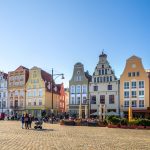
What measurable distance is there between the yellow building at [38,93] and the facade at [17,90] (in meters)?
1.48

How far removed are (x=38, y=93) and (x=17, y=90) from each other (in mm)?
6705

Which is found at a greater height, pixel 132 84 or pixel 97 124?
pixel 132 84

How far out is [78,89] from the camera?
62.8m

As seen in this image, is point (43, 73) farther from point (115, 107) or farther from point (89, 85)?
point (115, 107)

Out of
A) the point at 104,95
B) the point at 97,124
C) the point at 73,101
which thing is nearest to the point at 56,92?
the point at 73,101

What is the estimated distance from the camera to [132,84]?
5653cm

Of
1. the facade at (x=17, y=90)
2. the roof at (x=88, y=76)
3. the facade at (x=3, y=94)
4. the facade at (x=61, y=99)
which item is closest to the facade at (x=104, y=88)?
the roof at (x=88, y=76)

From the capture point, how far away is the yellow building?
2724 inches

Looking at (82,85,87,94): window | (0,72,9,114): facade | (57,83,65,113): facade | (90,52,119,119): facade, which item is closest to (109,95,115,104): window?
(90,52,119,119): facade

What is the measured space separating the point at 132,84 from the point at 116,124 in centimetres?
2538

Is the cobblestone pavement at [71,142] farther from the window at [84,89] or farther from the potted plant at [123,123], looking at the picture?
the window at [84,89]

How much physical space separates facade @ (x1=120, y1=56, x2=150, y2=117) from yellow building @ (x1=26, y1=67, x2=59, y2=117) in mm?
20183

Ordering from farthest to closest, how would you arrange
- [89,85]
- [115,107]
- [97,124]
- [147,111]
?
[89,85] → [115,107] → [147,111] → [97,124]

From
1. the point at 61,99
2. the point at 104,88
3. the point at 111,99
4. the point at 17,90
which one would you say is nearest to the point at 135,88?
the point at 111,99
